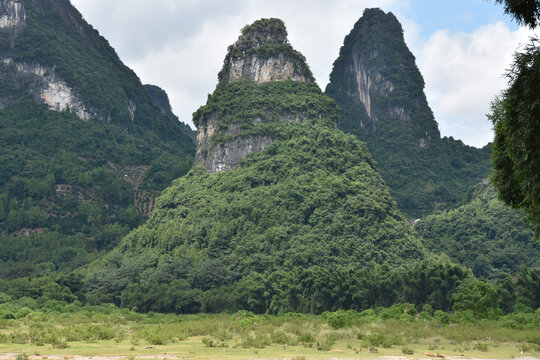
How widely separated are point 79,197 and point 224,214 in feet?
139

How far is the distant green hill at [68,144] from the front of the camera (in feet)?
334

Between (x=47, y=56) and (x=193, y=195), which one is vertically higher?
(x=47, y=56)

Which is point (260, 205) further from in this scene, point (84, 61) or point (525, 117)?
point (84, 61)

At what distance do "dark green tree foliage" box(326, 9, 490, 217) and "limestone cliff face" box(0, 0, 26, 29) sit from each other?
2753 inches

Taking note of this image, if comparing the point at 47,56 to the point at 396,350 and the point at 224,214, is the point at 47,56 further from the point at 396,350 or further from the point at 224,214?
the point at 396,350

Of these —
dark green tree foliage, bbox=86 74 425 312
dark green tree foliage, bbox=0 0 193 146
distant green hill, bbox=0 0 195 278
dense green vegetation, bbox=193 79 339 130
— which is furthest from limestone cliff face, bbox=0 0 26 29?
dark green tree foliage, bbox=86 74 425 312

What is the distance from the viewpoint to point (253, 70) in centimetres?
10269

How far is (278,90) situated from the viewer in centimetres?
9875

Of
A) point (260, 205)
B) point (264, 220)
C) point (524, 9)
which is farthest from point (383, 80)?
point (524, 9)

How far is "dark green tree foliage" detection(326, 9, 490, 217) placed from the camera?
131 meters


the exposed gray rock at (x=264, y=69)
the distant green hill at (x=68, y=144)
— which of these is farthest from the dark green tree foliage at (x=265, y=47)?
the distant green hill at (x=68, y=144)

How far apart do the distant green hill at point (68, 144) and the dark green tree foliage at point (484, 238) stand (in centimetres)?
4679

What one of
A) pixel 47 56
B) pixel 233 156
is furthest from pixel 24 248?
pixel 47 56

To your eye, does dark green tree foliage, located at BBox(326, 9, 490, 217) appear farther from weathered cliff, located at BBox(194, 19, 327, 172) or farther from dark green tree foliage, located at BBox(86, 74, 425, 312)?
dark green tree foliage, located at BBox(86, 74, 425, 312)
